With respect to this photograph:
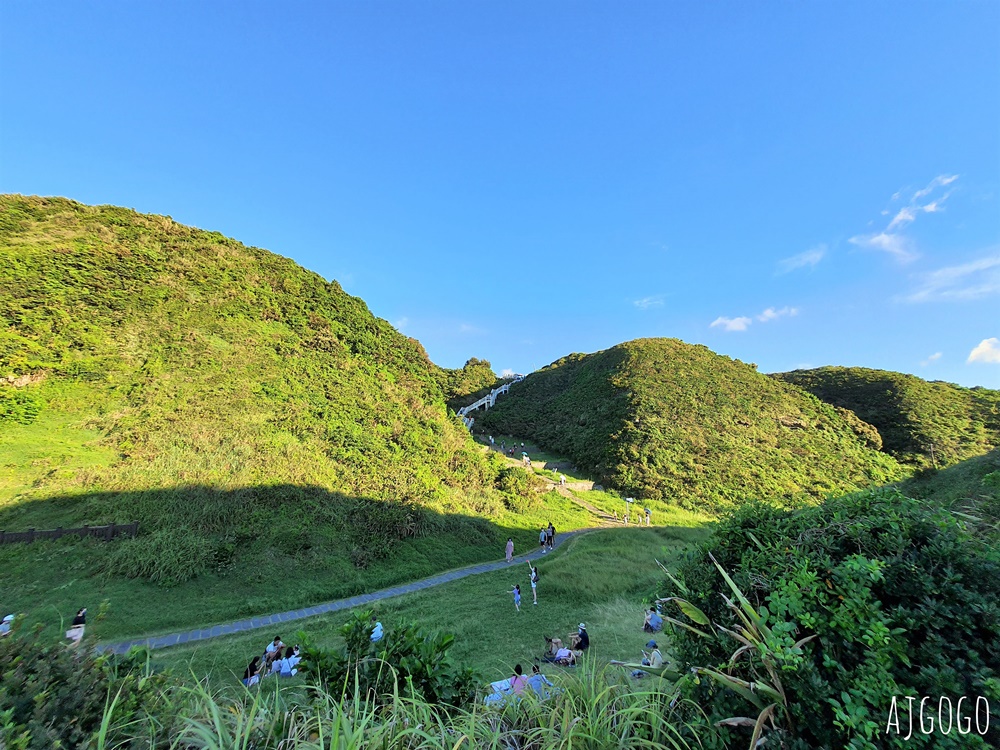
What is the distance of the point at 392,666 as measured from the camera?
10.2 ft

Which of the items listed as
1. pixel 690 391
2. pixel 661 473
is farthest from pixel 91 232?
pixel 690 391

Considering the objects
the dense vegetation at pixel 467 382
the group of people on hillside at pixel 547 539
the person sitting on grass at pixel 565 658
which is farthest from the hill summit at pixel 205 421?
the dense vegetation at pixel 467 382

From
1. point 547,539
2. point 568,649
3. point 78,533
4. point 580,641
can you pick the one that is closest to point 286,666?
point 568,649

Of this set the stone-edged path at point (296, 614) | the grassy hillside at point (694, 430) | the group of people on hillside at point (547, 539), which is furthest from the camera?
the grassy hillside at point (694, 430)

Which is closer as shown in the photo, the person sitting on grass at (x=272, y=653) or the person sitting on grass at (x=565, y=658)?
the person sitting on grass at (x=565, y=658)

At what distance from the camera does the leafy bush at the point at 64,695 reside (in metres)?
1.93

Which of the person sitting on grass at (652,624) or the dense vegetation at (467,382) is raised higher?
the dense vegetation at (467,382)

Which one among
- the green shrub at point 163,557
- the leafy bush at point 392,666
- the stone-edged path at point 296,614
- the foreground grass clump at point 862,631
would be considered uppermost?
the foreground grass clump at point 862,631

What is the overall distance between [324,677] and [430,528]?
12.6 m

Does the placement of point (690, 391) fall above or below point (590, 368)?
below

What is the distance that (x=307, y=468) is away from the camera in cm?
1495

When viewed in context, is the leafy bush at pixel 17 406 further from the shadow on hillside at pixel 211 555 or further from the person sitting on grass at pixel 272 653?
the person sitting on grass at pixel 272 653

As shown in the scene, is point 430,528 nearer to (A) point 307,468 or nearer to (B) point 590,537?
(A) point 307,468

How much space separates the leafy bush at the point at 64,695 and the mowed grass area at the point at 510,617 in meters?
3.37
